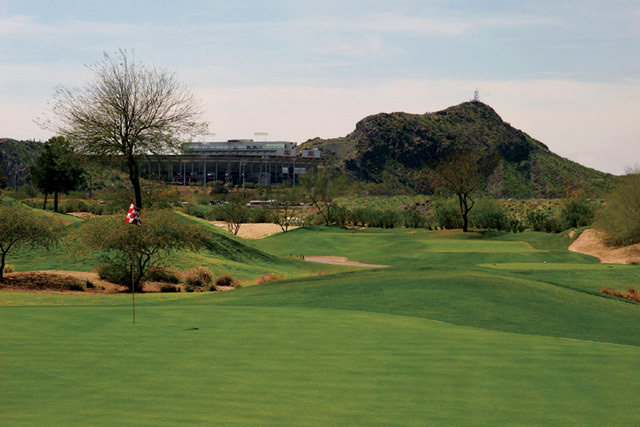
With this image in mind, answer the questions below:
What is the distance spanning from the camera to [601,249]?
49844mm

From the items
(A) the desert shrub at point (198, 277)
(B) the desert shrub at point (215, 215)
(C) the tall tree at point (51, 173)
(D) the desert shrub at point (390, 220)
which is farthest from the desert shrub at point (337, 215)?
(A) the desert shrub at point (198, 277)

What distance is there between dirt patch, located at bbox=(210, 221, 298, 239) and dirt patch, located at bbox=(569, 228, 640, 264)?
3950 centimetres

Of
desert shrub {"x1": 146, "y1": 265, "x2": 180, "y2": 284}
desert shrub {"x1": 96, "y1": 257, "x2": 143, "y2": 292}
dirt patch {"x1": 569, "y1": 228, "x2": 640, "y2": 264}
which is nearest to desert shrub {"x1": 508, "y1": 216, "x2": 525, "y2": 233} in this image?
dirt patch {"x1": 569, "y1": 228, "x2": 640, "y2": 264}

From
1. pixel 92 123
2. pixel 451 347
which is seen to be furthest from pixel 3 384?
pixel 92 123

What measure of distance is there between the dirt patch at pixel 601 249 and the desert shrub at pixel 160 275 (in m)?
31.1

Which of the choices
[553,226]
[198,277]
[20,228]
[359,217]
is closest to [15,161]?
[359,217]

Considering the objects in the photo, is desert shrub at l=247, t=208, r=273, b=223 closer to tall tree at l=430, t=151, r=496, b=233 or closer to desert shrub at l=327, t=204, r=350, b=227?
desert shrub at l=327, t=204, r=350, b=227

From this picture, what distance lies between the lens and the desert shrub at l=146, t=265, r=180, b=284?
36688 mm

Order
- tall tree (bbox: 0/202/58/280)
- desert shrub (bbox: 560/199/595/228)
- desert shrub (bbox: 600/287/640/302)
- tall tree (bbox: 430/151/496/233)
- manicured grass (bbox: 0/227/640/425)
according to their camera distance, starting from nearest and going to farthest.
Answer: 1. manicured grass (bbox: 0/227/640/425)
2. desert shrub (bbox: 600/287/640/302)
3. tall tree (bbox: 0/202/58/280)
4. desert shrub (bbox: 560/199/595/228)
5. tall tree (bbox: 430/151/496/233)

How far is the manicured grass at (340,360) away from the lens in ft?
26.0

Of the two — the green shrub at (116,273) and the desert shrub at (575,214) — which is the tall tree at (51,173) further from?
the desert shrub at (575,214)

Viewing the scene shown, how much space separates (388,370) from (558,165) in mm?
189820

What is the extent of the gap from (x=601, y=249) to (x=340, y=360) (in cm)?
4454

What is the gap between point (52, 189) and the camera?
261 feet
